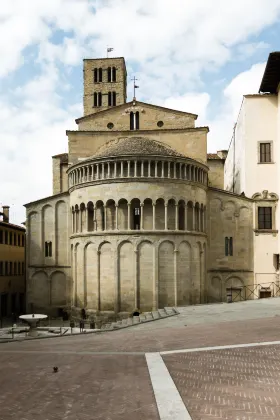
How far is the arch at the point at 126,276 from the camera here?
38.0 m

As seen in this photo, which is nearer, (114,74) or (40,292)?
(40,292)

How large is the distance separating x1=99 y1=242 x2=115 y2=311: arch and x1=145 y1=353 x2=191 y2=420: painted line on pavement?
68.0 ft

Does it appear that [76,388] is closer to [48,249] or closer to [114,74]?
[48,249]

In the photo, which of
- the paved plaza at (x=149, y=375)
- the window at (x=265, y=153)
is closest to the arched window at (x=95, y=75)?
→ the window at (x=265, y=153)

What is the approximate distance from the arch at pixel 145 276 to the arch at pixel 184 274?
2388mm

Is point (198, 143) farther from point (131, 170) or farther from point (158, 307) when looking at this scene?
point (158, 307)

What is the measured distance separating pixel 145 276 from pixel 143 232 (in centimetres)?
371

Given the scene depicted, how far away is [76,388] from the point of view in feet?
47.3

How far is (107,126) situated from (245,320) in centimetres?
3225

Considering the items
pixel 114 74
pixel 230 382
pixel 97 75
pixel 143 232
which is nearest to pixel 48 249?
pixel 143 232

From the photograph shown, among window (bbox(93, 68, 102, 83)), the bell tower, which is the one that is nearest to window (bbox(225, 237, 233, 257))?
the bell tower

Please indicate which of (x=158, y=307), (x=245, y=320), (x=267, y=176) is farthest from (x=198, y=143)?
(x=245, y=320)

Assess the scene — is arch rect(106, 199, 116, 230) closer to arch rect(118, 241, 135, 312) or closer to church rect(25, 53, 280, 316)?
church rect(25, 53, 280, 316)

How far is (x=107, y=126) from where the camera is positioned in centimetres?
5309
